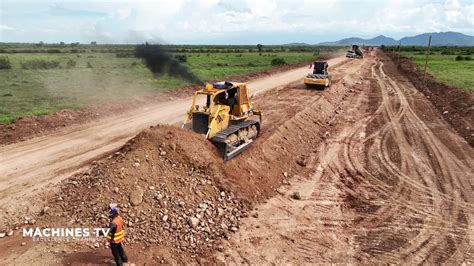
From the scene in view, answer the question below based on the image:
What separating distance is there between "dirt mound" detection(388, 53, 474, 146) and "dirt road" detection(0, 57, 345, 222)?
16.0m

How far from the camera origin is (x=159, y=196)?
1037 cm

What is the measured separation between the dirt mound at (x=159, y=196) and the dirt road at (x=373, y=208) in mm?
862

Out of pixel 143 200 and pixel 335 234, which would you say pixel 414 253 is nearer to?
pixel 335 234

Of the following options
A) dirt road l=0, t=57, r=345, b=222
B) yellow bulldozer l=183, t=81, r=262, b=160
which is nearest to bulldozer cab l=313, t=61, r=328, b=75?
dirt road l=0, t=57, r=345, b=222

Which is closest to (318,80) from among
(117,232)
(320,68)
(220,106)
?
(320,68)

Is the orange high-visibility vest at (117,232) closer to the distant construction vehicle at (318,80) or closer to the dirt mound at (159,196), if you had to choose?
the dirt mound at (159,196)

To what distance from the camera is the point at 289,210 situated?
11836 mm

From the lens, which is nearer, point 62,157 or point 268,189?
point 268,189

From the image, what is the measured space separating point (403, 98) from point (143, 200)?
26079 millimetres

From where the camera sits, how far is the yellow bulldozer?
1354 cm

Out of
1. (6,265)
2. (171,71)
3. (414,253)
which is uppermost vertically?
(171,71)

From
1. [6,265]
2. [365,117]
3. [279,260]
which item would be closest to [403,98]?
[365,117]

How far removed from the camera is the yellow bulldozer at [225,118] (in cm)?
1354

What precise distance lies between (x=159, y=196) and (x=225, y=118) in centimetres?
517
